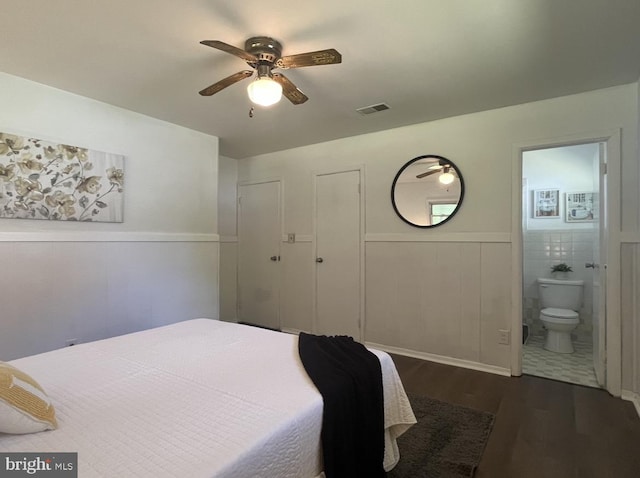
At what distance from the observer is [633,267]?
8.08 feet

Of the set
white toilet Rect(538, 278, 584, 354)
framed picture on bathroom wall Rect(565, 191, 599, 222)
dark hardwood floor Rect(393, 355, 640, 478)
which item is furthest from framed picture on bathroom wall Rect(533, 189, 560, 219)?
dark hardwood floor Rect(393, 355, 640, 478)

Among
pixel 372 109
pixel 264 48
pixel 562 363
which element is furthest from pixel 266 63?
pixel 562 363

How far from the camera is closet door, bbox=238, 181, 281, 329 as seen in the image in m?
4.46

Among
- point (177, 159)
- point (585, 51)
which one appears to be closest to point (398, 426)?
point (585, 51)

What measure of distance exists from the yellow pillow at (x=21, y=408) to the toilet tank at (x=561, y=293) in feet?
14.9

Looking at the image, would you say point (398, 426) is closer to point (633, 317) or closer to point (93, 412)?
point (93, 412)

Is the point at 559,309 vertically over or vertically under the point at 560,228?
under

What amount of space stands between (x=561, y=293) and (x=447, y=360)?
1785 mm

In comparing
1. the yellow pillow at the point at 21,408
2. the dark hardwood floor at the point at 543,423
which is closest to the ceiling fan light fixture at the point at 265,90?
the yellow pillow at the point at 21,408

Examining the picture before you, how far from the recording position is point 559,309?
12.6ft

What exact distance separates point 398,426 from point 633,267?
212 cm

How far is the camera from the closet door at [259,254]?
4457 millimetres

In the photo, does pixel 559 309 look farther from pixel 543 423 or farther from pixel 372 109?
pixel 372 109

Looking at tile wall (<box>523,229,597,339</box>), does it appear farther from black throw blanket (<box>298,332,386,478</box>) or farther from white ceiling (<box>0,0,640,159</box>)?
black throw blanket (<box>298,332,386,478</box>)
